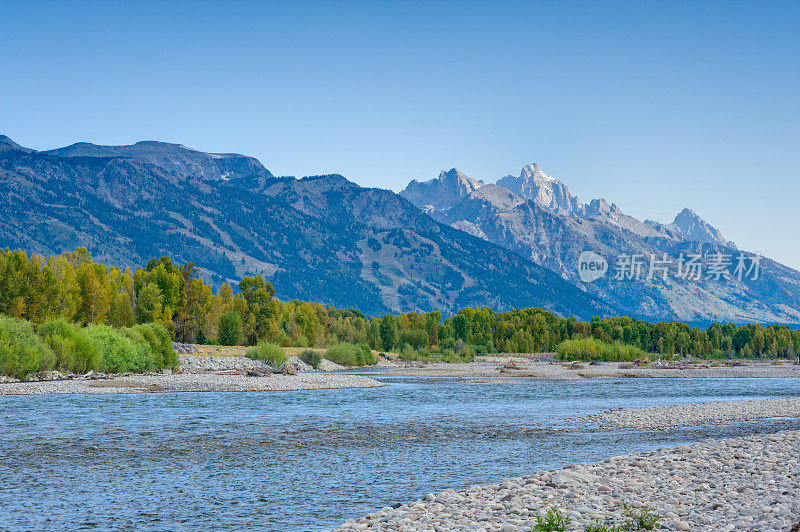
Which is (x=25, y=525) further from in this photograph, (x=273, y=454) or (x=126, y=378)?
(x=126, y=378)

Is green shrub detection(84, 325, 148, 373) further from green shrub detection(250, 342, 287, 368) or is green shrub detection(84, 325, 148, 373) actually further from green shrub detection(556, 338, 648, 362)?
green shrub detection(556, 338, 648, 362)

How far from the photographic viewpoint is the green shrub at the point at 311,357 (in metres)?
111

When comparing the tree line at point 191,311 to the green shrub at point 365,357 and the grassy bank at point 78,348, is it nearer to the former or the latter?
the grassy bank at point 78,348

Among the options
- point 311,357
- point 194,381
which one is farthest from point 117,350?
point 311,357

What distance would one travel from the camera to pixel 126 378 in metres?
70.6

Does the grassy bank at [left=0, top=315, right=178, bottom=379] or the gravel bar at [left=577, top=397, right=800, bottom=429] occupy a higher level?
the grassy bank at [left=0, top=315, right=178, bottom=379]

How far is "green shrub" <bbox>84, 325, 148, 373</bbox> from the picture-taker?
73.4 metres

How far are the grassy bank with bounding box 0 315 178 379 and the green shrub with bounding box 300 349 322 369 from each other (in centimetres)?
2787

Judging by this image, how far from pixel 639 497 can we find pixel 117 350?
6878cm

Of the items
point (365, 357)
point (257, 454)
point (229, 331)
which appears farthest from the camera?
point (365, 357)

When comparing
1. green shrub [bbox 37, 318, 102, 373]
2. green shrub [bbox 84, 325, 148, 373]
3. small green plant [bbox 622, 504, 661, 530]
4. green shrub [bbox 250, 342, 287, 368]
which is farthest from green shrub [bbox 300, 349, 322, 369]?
small green plant [bbox 622, 504, 661, 530]

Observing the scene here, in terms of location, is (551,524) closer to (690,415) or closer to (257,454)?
(257,454)

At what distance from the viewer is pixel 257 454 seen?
93.2 feet

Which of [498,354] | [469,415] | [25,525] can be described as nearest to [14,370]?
[469,415]
